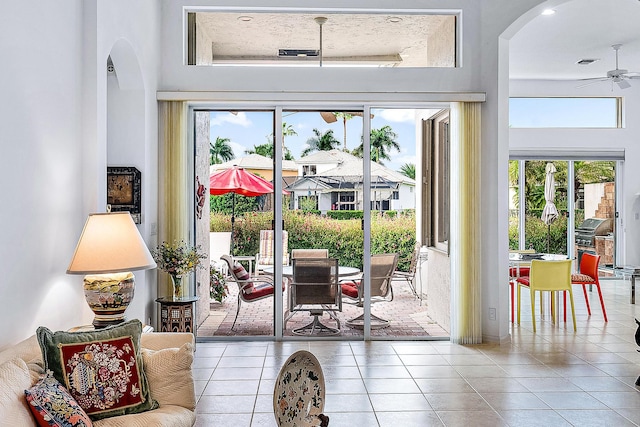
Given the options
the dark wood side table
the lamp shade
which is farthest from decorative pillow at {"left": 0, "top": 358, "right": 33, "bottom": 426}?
the dark wood side table

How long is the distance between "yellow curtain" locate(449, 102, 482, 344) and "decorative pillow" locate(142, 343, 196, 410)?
3349 millimetres

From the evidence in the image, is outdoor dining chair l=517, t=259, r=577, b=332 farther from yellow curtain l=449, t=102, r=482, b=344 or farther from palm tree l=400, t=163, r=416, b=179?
palm tree l=400, t=163, r=416, b=179

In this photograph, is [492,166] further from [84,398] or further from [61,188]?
[84,398]

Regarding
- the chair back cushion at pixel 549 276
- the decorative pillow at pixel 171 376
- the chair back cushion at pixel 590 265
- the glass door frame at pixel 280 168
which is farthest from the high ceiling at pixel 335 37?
the decorative pillow at pixel 171 376

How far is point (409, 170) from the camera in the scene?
222 inches

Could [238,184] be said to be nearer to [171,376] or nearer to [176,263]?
[176,263]

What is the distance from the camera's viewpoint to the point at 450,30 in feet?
18.5

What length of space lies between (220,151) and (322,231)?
1294 millimetres

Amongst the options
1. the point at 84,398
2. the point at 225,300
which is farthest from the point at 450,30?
the point at 84,398

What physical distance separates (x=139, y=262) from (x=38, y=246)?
20.8 inches

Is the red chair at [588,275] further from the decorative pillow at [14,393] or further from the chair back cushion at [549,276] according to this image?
the decorative pillow at [14,393]

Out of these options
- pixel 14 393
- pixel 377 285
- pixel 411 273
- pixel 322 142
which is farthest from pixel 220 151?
pixel 14 393

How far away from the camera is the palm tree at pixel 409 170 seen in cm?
564

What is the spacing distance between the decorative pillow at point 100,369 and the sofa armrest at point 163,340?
0.30 m
